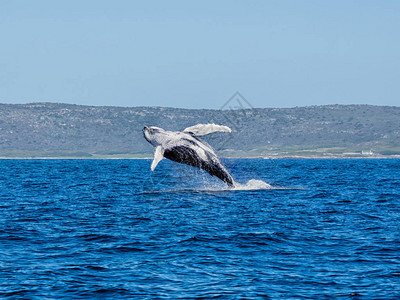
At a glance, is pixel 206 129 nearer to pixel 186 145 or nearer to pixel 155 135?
pixel 186 145

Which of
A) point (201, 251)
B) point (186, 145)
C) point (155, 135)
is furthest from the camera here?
point (186, 145)

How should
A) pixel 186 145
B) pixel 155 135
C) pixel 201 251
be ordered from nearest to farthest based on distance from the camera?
pixel 201 251
pixel 155 135
pixel 186 145

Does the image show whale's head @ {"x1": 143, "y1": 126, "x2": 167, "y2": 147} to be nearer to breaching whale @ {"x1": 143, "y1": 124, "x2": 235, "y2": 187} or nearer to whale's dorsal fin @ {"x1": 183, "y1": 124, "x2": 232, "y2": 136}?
breaching whale @ {"x1": 143, "y1": 124, "x2": 235, "y2": 187}

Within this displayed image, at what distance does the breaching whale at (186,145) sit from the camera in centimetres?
2867

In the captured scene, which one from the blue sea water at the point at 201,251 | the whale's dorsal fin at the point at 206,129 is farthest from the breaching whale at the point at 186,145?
the blue sea water at the point at 201,251

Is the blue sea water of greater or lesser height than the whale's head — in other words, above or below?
below

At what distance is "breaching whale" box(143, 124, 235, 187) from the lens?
28.7 m

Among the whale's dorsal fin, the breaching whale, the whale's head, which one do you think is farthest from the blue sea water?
the whale's dorsal fin

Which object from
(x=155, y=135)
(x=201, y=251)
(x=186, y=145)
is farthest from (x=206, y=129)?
(x=201, y=251)

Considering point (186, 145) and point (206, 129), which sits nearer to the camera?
point (206, 129)

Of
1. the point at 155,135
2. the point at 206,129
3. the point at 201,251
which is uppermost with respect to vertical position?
the point at 206,129

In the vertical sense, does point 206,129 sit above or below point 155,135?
above

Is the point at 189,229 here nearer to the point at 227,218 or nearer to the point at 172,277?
the point at 227,218

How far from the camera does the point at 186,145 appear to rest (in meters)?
29.1
